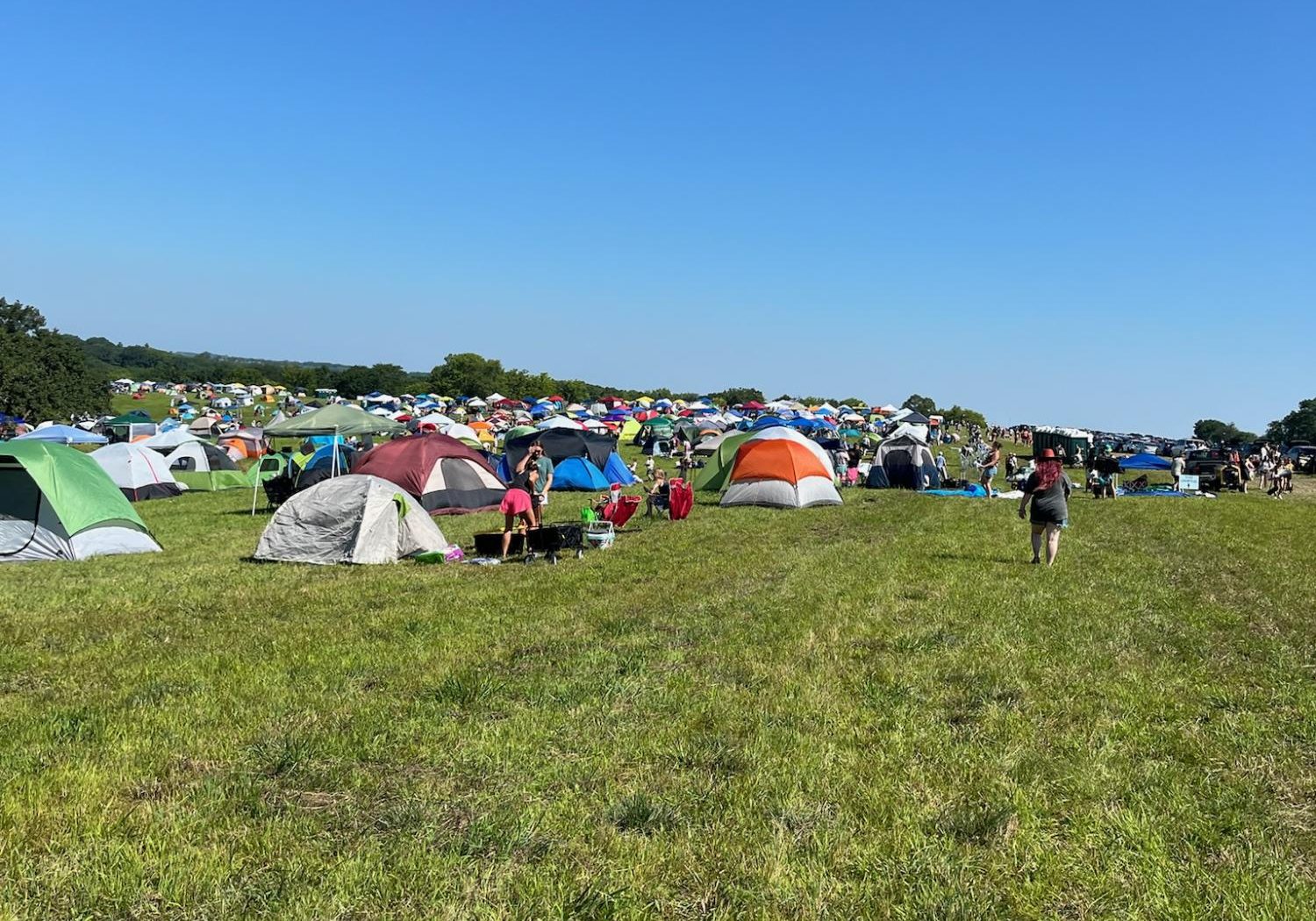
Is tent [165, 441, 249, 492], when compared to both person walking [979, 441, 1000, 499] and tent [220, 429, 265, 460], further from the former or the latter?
person walking [979, 441, 1000, 499]

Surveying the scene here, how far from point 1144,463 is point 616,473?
2531 centimetres

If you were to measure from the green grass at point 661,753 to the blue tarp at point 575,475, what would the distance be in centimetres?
1429

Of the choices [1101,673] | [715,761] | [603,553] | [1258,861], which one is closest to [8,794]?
[715,761]

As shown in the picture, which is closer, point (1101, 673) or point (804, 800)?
point (804, 800)

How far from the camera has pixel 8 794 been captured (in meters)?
4.34

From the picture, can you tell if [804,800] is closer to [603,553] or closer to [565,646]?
[565,646]

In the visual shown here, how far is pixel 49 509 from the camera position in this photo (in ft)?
42.4

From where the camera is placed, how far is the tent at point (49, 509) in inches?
499

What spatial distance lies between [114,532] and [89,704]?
29.9ft

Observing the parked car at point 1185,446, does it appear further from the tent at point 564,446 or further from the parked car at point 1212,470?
the tent at point 564,446

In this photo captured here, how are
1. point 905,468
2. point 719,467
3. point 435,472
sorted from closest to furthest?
point 435,472, point 719,467, point 905,468

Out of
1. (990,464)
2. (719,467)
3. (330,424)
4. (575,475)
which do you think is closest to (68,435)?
(330,424)

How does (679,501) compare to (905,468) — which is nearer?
(679,501)

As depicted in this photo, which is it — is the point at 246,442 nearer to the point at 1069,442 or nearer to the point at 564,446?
the point at 564,446
